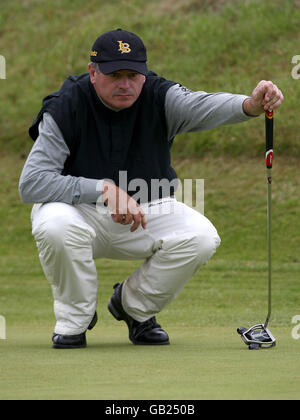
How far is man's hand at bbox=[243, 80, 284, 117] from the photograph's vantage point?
385 centimetres

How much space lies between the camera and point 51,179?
13.4 feet

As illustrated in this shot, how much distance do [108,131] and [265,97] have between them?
32.7 inches

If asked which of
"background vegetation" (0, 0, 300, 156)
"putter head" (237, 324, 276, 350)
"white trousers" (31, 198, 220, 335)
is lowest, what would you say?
"putter head" (237, 324, 276, 350)

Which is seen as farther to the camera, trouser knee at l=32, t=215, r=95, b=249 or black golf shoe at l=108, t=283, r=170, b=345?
black golf shoe at l=108, t=283, r=170, b=345

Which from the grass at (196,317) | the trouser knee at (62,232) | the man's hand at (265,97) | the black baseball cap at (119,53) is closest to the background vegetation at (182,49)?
the grass at (196,317)

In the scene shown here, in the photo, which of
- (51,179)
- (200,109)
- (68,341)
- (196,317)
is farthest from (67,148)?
(196,317)

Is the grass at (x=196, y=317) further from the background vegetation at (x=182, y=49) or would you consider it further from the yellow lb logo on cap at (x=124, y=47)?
the yellow lb logo on cap at (x=124, y=47)

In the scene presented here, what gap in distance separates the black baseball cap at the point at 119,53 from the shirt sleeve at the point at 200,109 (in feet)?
0.76

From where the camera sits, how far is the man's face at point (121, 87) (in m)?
4.14

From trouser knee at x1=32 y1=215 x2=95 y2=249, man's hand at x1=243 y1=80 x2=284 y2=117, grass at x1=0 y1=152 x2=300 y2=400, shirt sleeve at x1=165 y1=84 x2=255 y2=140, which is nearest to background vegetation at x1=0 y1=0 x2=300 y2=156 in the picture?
grass at x1=0 y1=152 x2=300 y2=400

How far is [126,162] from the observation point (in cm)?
434

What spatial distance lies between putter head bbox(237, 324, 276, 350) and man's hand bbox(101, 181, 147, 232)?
2.25 ft

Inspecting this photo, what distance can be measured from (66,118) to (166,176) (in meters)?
0.62

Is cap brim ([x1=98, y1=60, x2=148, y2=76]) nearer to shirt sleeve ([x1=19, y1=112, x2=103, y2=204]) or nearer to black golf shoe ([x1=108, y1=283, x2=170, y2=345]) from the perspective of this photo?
shirt sleeve ([x1=19, y1=112, x2=103, y2=204])
